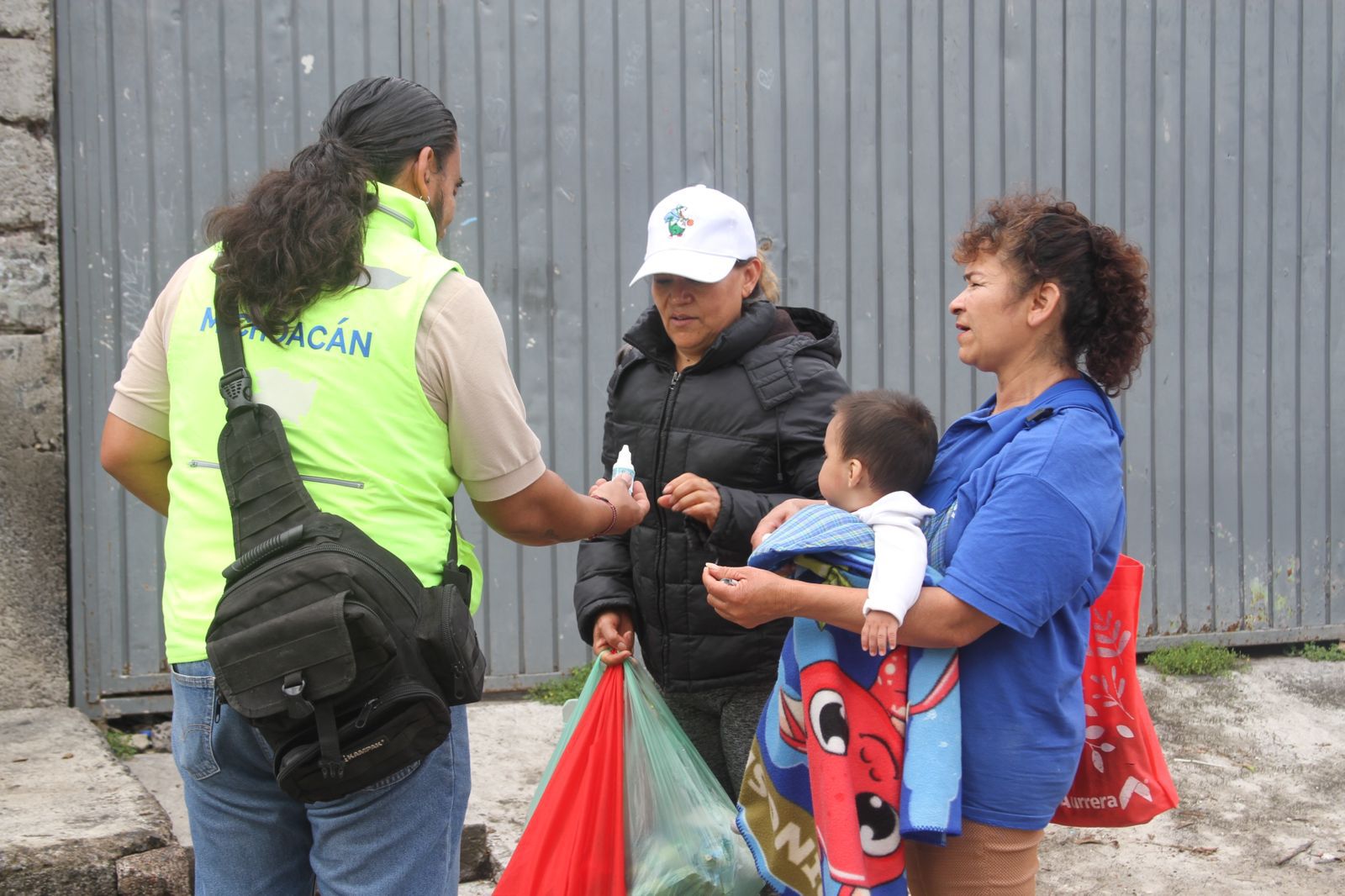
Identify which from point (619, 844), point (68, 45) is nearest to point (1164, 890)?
point (619, 844)

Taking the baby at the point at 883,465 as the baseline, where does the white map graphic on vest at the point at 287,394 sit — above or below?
above

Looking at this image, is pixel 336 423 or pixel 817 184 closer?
pixel 336 423

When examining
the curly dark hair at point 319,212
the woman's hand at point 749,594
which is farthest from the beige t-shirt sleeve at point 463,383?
the woman's hand at point 749,594

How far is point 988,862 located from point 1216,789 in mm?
2781

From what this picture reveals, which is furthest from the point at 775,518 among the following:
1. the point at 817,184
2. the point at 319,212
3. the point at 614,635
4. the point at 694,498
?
the point at 817,184

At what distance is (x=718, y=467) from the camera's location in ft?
9.20

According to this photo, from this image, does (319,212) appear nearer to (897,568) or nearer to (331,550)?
(331,550)

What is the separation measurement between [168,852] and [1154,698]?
377cm

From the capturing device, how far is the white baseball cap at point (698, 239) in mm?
2820

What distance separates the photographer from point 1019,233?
226 cm

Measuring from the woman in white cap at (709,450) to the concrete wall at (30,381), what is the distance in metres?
2.56

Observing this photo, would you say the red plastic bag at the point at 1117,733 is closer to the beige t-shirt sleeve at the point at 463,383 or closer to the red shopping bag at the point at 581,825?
the red shopping bag at the point at 581,825

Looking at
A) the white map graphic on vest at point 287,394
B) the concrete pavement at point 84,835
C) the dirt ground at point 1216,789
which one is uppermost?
the white map graphic on vest at point 287,394

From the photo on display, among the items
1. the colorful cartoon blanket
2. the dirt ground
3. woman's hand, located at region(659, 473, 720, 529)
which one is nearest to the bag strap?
the colorful cartoon blanket
